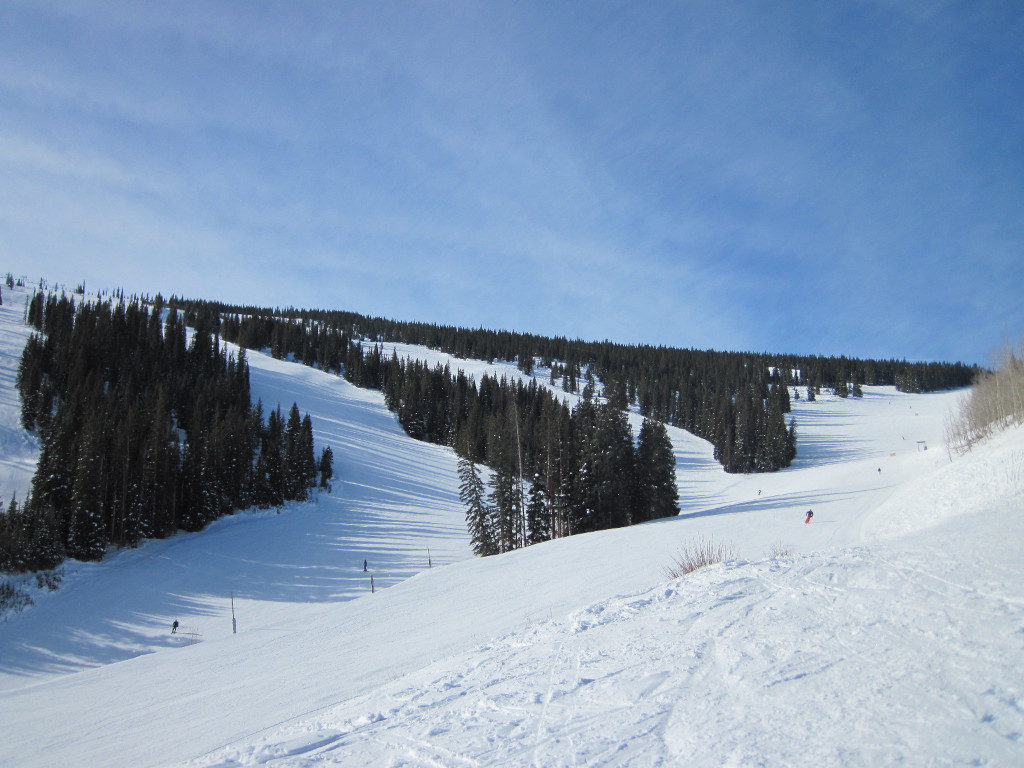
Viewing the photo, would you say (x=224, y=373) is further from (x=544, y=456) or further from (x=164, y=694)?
(x=164, y=694)

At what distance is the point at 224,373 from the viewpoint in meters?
81.1

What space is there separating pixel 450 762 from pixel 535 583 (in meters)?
12.4

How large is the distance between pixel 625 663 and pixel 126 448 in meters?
49.4

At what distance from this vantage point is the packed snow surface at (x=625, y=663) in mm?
4281

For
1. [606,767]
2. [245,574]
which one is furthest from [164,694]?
[245,574]

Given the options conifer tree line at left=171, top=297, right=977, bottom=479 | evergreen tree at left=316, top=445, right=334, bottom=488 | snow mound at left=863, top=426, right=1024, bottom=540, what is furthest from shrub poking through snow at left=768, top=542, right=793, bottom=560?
conifer tree line at left=171, top=297, right=977, bottom=479

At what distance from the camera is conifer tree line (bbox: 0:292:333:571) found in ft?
121

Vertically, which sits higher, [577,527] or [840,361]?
[840,361]

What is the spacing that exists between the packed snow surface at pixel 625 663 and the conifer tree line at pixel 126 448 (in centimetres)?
1122

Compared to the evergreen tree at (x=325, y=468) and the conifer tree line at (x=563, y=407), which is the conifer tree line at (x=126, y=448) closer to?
the evergreen tree at (x=325, y=468)

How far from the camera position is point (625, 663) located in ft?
19.8

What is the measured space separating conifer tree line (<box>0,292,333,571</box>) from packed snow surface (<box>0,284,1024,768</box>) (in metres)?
11.2

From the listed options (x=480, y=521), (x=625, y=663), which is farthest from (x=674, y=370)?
(x=625, y=663)

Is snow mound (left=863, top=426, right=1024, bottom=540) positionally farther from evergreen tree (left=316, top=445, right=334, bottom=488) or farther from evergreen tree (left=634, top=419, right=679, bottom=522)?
evergreen tree (left=316, top=445, right=334, bottom=488)
